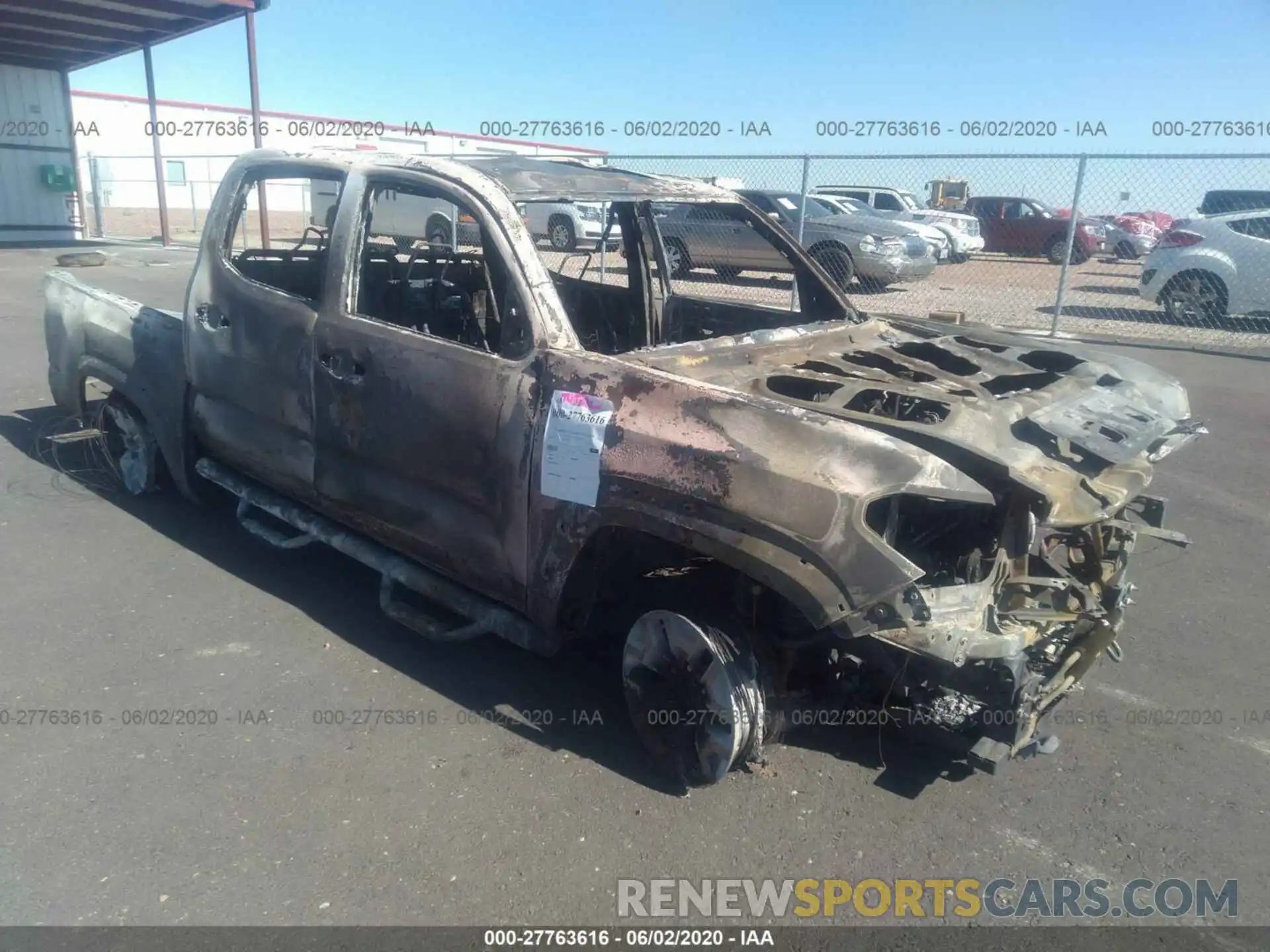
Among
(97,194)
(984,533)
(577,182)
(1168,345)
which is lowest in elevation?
(1168,345)

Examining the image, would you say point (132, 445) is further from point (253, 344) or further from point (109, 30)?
point (109, 30)

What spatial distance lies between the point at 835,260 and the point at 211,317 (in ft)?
36.9

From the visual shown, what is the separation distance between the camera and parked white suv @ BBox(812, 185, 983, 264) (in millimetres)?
19328

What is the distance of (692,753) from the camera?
2.98 metres

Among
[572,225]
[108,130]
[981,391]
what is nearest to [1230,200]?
[572,225]

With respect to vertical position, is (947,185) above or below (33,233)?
above

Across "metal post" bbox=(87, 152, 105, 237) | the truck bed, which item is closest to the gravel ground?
the truck bed

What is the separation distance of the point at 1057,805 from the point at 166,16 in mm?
Result: 19943

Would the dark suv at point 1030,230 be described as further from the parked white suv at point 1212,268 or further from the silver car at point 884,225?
the parked white suv at point 1212,268

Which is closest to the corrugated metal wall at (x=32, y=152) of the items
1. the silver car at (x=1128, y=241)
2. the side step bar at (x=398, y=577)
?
the side step bar at (x=398, y=577)

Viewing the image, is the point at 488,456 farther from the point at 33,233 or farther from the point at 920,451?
the point at 33,233

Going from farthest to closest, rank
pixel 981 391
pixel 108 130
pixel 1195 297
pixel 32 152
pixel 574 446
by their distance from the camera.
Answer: pixel 108 130 → pixel 32 152 → pixel 1195 297 → pixel 981 391 → pixel 574 446

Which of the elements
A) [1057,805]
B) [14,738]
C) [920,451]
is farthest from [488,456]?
[1057,805]

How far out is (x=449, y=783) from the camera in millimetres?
3008
